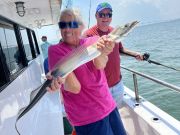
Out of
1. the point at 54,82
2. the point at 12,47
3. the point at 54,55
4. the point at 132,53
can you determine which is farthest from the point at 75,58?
the point at 132,53

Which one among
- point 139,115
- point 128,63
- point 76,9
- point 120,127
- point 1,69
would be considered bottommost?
point 128,63

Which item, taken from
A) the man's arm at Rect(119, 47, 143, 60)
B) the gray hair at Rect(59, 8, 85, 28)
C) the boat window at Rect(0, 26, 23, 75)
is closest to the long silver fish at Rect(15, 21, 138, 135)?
the gray hair at Rect(59, 8, 85, 28)

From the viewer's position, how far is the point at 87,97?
7.41 feet

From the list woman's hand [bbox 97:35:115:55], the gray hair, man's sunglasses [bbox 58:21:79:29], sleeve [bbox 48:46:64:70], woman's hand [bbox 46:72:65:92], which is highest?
the gray hair

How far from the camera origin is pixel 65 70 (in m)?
1.86

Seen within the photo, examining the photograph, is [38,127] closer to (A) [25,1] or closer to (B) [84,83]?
(B) [84,83]

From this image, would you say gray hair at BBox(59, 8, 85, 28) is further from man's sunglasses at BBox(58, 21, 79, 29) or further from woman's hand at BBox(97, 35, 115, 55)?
woman's hand at BBox(97, 35, 115, 55)

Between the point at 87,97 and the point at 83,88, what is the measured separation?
0.08 meters

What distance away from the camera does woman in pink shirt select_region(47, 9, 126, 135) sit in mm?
2154

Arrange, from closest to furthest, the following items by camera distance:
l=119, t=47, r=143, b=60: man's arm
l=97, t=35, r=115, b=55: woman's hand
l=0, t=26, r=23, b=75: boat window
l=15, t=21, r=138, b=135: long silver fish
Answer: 1. l=15, t=21, r=138, b=135: long silver fish
2. l=97, t=35, r=115, b=55: woman's hand
3. l=0, t=26, r=23, b=75: boat window
4. l=119, t=47, r=143, b=60: man's arm

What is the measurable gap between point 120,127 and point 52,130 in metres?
0.93

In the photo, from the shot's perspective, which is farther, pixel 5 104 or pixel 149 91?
pixel 149 91

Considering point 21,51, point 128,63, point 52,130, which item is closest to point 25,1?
point 21,51

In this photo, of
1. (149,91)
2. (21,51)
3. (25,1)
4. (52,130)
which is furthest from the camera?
(149,91)
